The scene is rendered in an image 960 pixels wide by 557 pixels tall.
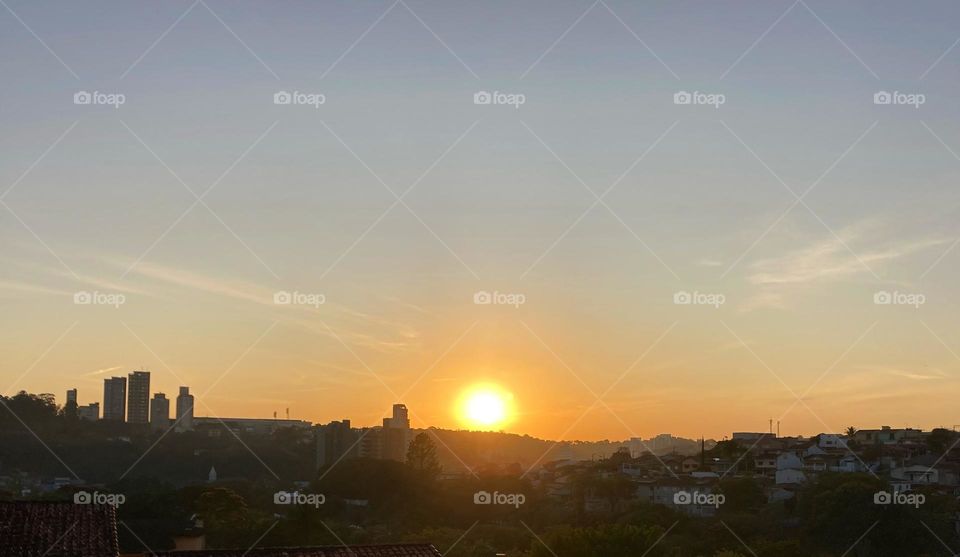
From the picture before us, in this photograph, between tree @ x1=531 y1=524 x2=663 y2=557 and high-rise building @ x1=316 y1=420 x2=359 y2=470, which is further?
high-rise building @ x1=316 y1=420 x2=359 y2=470

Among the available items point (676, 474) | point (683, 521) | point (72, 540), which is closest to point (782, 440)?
point (676, 474)

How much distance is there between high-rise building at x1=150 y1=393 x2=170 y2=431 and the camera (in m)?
103

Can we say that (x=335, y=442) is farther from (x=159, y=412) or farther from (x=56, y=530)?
(x=56, y=530)

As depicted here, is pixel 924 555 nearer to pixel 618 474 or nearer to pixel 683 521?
pixel 683 521

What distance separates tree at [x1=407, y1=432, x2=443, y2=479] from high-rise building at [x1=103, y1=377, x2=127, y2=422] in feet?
131

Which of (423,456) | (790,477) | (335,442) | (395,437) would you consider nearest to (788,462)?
(790,477)

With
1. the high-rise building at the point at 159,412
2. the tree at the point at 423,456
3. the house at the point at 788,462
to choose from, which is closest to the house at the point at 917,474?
the house at the point at 788,462

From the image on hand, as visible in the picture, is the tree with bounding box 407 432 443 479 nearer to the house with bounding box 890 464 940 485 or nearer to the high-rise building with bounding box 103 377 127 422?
the house with bounding box 890 464 940 485

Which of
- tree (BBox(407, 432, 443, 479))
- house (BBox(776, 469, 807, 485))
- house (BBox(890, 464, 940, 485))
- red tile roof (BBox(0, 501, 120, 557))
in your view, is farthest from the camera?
tree (BBox(407, 432, 443, 479))

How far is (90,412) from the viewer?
99.0m

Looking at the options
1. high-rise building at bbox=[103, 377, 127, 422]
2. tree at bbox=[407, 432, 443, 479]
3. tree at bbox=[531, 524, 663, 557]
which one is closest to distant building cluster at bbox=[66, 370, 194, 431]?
high-rise building at bbox=[103, 377, 127, 422]

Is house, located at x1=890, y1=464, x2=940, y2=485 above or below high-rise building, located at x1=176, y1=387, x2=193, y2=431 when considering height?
below

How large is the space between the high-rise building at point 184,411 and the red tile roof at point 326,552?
79.3 m

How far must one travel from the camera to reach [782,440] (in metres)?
90.4
